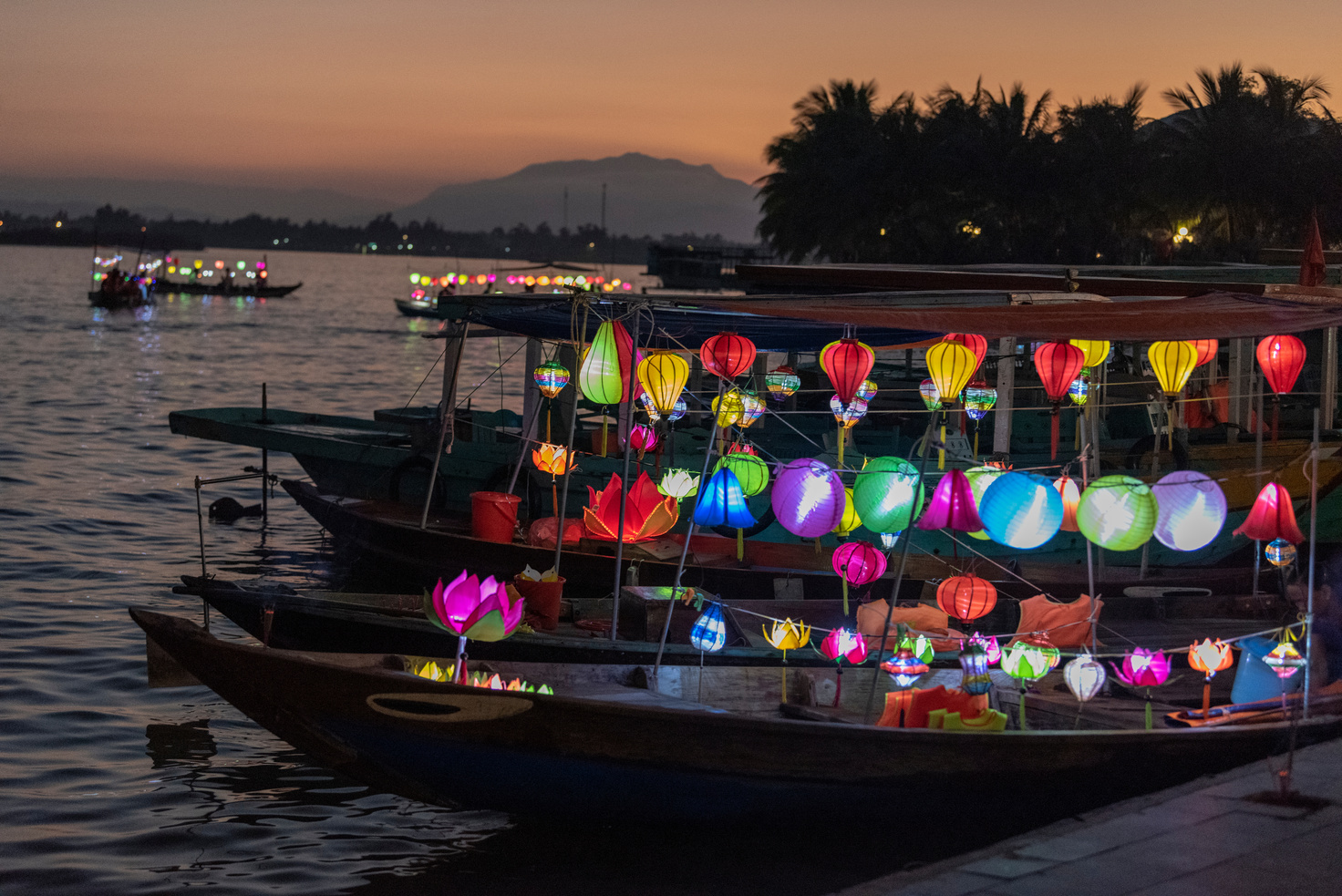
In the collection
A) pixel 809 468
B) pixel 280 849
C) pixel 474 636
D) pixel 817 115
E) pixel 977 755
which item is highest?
pixel 817 115

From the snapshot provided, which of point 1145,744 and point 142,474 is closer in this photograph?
point 1145,744

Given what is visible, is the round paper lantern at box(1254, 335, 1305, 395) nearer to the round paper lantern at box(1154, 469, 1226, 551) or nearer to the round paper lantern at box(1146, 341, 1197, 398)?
the round paper lantern at box(1146, 341, 1197, 398)

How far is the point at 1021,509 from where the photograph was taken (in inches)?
252

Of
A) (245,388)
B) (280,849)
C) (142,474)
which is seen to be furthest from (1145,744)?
(245,388)

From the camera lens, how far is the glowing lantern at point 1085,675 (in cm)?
721

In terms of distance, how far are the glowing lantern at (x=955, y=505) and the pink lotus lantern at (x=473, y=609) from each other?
241cm

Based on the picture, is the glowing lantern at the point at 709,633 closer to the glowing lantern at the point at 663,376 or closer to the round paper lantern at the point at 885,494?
the round paper lantern at the point at 885,494

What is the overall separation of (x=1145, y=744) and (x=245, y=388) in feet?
132

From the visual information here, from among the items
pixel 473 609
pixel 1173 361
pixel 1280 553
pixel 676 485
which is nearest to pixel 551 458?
pixel 676 485

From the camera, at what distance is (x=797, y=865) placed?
7.05 m

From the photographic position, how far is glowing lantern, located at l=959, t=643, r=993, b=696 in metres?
7.46

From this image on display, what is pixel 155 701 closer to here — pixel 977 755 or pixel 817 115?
pixel 977 755

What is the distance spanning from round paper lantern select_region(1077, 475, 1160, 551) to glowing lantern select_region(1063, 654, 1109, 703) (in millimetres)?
1160

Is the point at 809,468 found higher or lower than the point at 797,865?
higher
